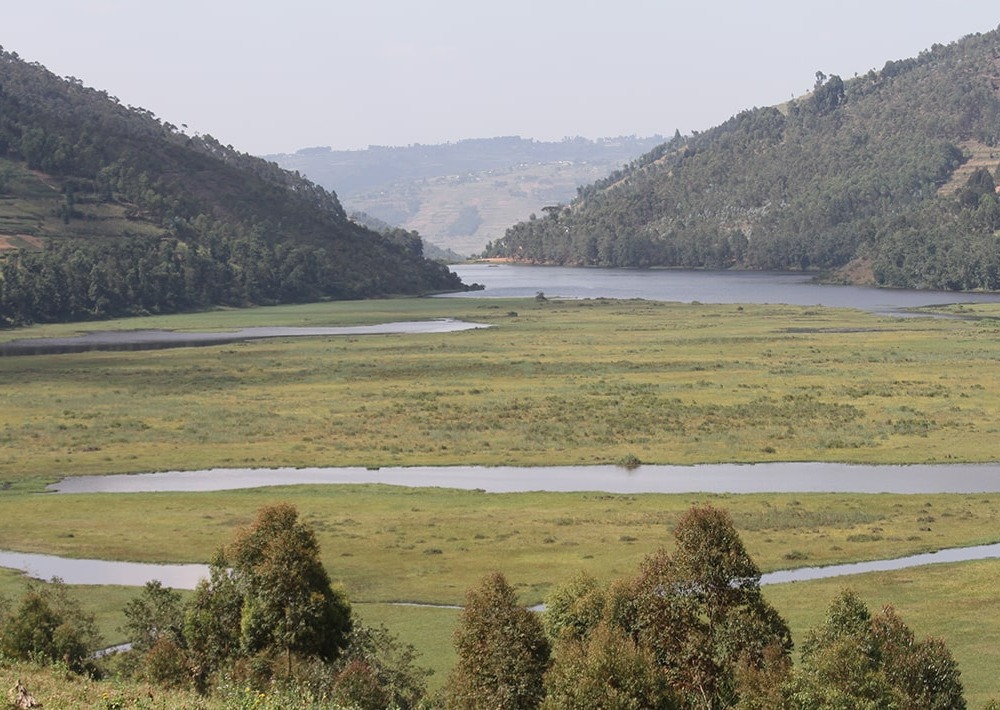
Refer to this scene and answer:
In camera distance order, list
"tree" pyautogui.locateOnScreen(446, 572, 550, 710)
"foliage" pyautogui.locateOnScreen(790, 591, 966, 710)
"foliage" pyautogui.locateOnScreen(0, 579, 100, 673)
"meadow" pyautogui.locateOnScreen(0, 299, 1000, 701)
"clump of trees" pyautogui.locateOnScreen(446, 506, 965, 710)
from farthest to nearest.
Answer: "meadow" pyautogui.locateOnScreen(0, 299, 1000, 701) → "foliage" pyautogui.locateOnScreen(0, 579, 100, 673) → "tree" pyautogui.locateOnScreen(446, 572, 550, 710) → "clump of trees" pyautogui.locateOnScreen(446, 506, 965, 710) → "foliage" pyautogui.locateOnScreen(790, 591, 966, 710)

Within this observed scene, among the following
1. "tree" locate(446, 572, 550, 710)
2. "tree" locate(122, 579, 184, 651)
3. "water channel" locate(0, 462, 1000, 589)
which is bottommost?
"water channel" locate(0, 462, 1000, 589)

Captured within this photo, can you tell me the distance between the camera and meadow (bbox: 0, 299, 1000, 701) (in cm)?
5244

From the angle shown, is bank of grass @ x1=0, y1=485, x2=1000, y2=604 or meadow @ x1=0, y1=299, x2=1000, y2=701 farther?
bank of grass @ x1=0, y1=485, x2=1000, y2=604

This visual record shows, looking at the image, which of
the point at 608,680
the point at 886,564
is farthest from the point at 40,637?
the point at 886,564

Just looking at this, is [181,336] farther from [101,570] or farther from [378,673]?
[378,673]

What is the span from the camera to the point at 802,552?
181ft

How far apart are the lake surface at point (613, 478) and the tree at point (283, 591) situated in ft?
112

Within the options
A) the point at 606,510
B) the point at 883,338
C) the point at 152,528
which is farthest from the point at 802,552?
the point at 883,338

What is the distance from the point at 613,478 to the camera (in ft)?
241

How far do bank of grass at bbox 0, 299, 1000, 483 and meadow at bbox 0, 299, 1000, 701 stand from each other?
323 mm

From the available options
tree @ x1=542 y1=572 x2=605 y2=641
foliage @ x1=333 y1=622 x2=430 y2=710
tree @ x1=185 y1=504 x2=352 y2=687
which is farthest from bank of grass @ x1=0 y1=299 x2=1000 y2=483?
tree @ x1=185 y1=504 x2=352 y2=687

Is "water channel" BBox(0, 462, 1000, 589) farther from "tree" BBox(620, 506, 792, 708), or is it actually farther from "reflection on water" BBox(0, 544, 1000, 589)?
"tree" BBox(620, 506, 792, 708)

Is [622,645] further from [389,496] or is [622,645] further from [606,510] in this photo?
[389,496]

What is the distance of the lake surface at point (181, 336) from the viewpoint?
15050 cm
